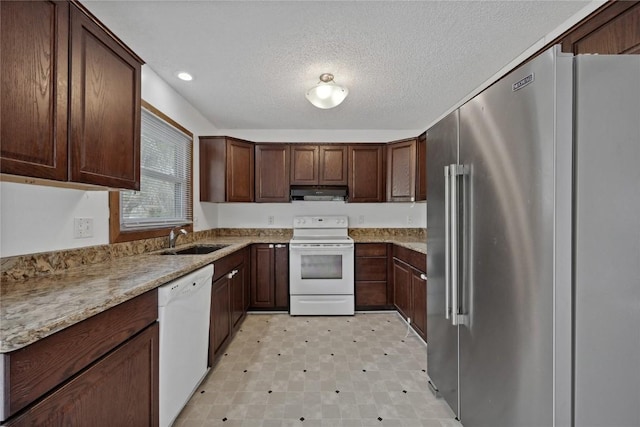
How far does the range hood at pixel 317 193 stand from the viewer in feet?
11.4

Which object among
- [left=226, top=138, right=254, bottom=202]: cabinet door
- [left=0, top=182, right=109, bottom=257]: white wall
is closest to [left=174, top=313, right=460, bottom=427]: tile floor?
[left=0, top=182, right=109, bottom=257]: white wall

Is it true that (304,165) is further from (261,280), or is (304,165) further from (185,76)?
(185,76)

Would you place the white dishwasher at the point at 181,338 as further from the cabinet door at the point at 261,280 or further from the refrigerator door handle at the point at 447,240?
the refrigerator door handle at the point at 447,240

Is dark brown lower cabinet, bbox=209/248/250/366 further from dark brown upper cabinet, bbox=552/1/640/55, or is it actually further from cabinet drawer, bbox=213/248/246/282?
dark brown upper cabinet, bbox=552/1/640/55

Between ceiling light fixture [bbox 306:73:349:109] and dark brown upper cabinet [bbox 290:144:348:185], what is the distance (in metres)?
1.30

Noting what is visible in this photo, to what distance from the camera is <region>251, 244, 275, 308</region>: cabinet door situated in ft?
10.2

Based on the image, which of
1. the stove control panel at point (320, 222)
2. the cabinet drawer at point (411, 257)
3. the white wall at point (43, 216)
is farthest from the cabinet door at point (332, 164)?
the white wall at point (43, 216)

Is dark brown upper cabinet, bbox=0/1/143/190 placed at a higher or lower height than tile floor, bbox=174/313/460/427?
higher

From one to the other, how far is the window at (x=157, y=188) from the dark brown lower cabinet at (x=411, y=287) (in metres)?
2.36

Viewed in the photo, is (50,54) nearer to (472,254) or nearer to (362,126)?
(472,254)

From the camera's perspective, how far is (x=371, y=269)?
318 centimetres

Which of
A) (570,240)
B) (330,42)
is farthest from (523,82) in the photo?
(330,42)

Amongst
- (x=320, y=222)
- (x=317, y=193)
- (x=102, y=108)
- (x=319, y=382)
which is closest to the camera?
(x=102, y=108)

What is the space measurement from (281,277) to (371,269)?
3.58 feet
